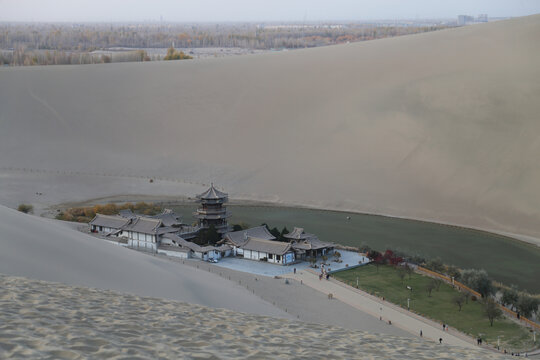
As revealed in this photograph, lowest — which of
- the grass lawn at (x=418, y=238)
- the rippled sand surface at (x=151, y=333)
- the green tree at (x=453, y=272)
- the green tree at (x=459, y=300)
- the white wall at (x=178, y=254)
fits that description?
the grass lawn at (x=418, y=238)

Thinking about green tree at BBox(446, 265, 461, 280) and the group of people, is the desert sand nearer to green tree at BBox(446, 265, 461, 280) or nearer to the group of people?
the group of people

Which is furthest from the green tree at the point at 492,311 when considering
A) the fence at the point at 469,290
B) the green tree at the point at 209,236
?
the green tree at the point at 209,236

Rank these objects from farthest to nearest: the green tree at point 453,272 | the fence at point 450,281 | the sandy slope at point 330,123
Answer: the sandy slope at point 330,123 → the green tree at point 453,272 → the fence at point 450,281

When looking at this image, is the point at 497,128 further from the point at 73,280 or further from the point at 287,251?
the point at 73,280

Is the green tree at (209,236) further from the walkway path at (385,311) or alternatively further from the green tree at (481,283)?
the green tree at (481,283)

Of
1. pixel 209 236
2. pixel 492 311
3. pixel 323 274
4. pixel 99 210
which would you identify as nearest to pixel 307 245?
pixel 323 274

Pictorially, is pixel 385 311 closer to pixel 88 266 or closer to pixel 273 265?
pixel 273 265

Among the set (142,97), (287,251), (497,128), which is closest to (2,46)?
(142,97)
